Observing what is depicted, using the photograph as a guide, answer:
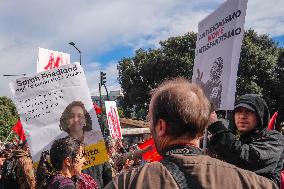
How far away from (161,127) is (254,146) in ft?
5.23

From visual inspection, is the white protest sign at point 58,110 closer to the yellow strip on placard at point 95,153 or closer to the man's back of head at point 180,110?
the yellow strip on placard at point 95,153

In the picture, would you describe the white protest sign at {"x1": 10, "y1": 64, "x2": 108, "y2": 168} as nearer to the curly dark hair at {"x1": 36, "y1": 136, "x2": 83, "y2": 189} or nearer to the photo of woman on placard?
the photo of woman on placard

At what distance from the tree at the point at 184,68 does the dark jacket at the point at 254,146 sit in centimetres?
3140

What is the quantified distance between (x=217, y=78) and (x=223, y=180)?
1.62 m

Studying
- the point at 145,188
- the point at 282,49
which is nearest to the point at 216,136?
the point at 145,188

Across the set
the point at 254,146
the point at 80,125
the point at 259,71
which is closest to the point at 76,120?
the point at 80,125

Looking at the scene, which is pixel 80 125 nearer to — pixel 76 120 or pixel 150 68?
pixel 76 120

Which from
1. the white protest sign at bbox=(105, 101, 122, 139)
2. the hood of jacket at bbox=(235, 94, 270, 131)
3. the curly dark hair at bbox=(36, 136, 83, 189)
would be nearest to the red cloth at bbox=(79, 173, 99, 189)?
the curly dark hair at bbox=(36, 136, 83, 189)

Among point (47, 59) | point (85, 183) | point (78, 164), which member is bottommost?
point (85, 183)

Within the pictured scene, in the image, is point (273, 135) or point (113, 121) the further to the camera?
point (113, 121)

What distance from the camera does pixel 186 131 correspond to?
1.96 meters

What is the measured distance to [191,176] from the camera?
6.00ft

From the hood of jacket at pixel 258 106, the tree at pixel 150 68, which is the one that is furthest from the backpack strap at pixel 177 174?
the tree at pixel 150 68

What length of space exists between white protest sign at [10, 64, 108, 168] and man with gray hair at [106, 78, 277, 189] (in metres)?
2.37
